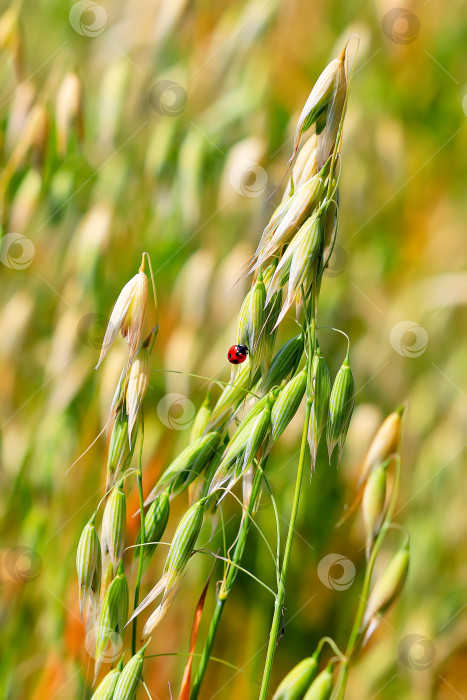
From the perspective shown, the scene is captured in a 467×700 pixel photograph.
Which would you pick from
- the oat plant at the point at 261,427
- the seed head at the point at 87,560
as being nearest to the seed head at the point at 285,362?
the oat plant at the point at 261,427

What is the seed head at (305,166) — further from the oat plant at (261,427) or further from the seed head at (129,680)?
the seed head at (129,680)

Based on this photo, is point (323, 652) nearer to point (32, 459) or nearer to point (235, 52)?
point (32, 459)

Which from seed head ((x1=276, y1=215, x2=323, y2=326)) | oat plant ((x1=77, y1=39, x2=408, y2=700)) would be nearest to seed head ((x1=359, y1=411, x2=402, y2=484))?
oat plant ((x1=77, y1=39, x2=408, y2=700))

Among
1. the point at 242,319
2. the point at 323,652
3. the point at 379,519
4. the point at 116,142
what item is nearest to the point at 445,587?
the point at 323,652

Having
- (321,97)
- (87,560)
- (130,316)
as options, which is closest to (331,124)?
(321,97)

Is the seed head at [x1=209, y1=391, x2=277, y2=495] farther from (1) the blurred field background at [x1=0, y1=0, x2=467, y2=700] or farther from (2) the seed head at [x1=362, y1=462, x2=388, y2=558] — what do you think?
(1) the blurred field background at [x1=0, y1=0, x2=467, y2=700]

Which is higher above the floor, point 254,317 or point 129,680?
point 254,317

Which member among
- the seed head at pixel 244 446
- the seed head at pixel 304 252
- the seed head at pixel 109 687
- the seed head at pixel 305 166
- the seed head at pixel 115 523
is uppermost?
the seed head at pixel 305 166

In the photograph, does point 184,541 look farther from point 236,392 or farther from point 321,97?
point 321,97
